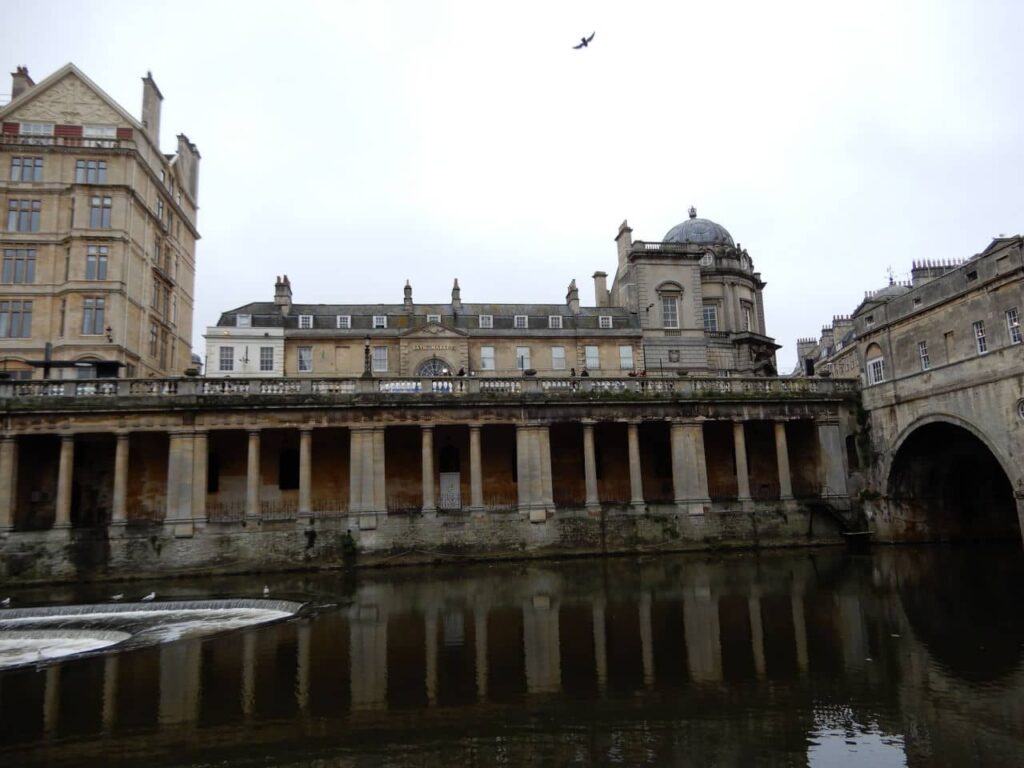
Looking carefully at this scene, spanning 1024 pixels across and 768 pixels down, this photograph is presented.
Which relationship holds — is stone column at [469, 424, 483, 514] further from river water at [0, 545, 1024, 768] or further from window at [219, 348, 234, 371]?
window at [219, 348, 234, 371]

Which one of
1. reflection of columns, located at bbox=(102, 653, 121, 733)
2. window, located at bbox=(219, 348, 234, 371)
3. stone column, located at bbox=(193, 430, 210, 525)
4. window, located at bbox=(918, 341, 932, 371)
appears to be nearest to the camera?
reflection of columns, located at bbox=(102, 653, 121, 733)

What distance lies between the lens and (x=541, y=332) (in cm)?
4553

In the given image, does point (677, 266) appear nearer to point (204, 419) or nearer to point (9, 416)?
point (204, 419)

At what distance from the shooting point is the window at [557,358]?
45438 mm

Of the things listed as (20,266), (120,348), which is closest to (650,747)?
(120,348)

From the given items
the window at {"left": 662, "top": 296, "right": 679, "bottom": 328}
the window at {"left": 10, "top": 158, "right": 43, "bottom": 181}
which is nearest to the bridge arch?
the window at {"left": 662, "top": 296, "right": 679, "bottom": 328}

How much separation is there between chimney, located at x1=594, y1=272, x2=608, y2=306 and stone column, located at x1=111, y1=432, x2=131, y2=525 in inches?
1364

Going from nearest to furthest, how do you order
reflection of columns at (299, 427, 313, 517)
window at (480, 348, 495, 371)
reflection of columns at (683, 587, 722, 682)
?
1. reflection of columns at (683, 587, 722, 682)
2. reflection of columns at (299, 427, 313, 517)
3. window at (480, 348, 495, 371)

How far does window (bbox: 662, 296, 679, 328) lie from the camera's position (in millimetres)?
46219

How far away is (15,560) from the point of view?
2292cm

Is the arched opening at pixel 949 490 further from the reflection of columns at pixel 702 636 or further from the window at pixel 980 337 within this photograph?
the reflection of columns at pixel 702 636

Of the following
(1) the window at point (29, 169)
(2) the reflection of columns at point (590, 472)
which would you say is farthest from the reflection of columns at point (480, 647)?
(1) the window at point (29, 169)

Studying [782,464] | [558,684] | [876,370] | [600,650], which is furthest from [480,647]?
[876,370]

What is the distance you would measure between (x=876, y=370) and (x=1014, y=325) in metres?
7.36
